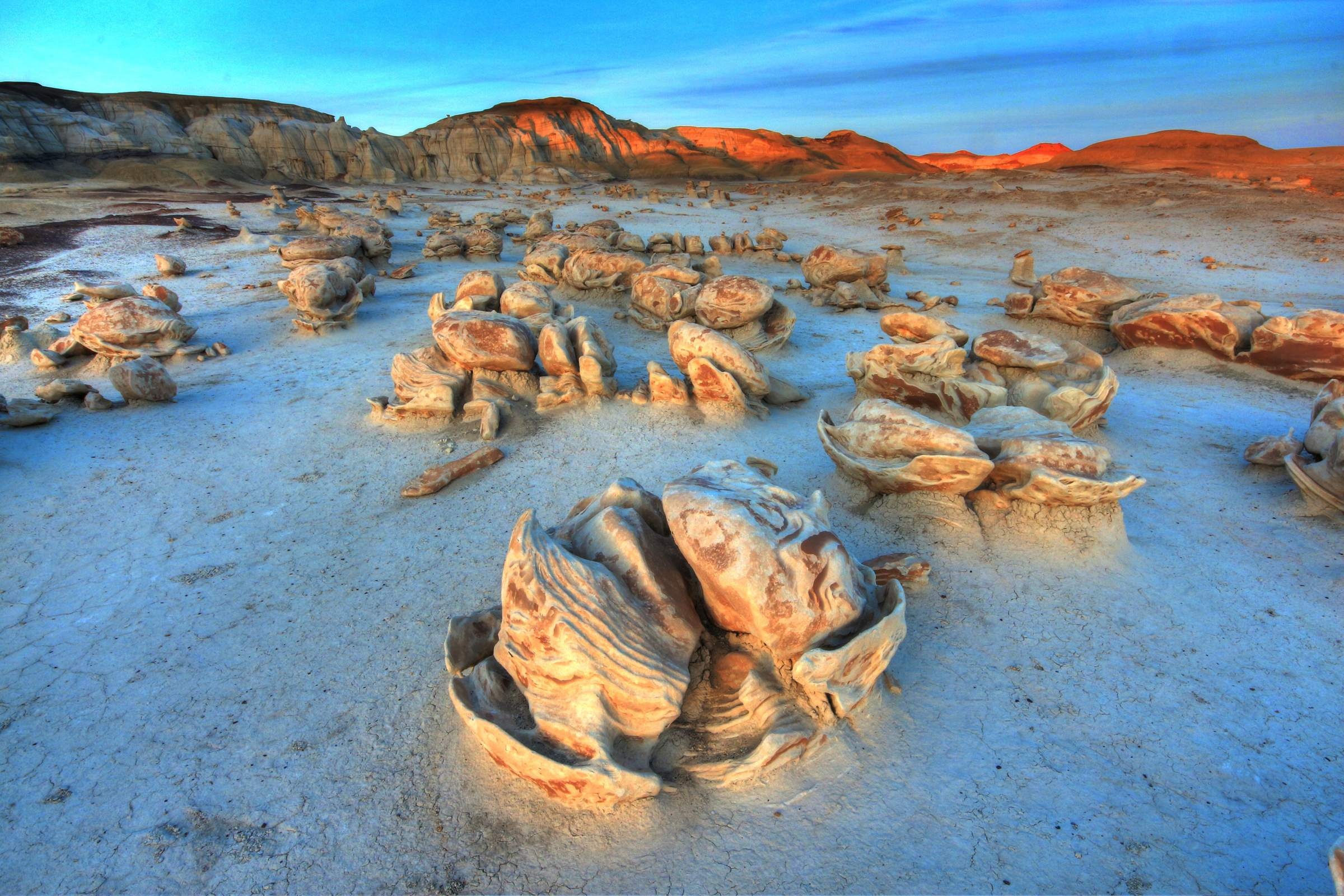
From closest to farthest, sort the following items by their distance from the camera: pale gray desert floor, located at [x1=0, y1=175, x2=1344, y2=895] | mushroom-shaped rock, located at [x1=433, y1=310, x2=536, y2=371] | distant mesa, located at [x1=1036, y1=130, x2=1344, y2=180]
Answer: pale gray desert floor, located at [x1=0, y1=175, x2=1344, y2=895], mushroom-shaped rock, located at [x1=433, y1=310, x2=536, y2=371], distant mesa, located at [x1=1036, y1=130, x2=1344, y2=180]

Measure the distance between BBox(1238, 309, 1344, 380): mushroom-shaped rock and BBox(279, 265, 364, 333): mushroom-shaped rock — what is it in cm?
981

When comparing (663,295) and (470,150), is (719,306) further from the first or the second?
(470,150)

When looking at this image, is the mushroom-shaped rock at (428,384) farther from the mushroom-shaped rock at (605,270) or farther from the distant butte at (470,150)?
the distant butte at (470,150)

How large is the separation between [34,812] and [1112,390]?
6.32 meters

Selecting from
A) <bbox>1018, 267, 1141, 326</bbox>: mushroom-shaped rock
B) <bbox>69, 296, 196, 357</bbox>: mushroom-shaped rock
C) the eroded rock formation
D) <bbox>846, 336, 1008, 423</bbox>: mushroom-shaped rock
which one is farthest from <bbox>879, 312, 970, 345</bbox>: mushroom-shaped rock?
<bbox>69, 296, 196, 357</bbox>: mushroom-shaped rock

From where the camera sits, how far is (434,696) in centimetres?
→ 275

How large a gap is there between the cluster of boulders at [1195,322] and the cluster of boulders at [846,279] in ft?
5.90

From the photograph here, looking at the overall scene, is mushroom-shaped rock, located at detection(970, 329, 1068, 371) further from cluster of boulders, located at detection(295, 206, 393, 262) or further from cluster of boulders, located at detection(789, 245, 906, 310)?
cluster of boulders, located at detection(295, 206, 393, 262)

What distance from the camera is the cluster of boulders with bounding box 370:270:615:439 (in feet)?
17.6

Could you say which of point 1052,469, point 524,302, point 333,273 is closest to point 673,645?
point 1052,469

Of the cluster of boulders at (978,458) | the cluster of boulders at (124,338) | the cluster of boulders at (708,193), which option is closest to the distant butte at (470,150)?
the cluster of boulders at (708,193)

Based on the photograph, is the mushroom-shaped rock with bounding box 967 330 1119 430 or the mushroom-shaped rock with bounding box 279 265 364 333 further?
the mushroom-shaped rock with bounding box 279 265 364 333

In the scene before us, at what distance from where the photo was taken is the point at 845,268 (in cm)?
930

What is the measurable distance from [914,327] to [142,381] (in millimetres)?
7089
